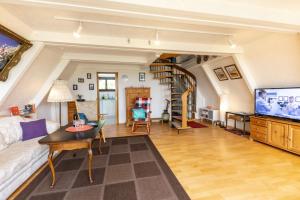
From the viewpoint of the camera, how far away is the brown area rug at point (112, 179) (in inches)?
79.8

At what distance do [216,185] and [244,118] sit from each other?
2888mm

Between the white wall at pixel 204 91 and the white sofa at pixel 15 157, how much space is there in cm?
544

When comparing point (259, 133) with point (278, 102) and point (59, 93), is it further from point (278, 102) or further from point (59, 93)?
point (59, 93)

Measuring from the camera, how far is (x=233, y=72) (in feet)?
15.0

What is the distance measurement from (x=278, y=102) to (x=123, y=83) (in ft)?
16.4

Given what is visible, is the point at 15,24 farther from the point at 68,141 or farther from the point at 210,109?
the point at 210,109

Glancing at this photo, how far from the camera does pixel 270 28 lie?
232cm

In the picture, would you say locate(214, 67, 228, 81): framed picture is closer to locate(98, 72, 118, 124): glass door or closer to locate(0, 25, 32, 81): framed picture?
locate(98, 72, 118, 124): glass door

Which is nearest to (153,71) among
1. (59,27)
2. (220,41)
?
(220,41)

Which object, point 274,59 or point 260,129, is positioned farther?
point 260,129

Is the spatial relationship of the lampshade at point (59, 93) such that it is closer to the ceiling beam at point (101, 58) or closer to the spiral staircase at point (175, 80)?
the ceiling beam at point (101, 58)

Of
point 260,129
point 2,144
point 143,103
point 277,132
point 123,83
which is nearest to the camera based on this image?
point 2,144

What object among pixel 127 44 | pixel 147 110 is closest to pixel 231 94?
pixel 147 110

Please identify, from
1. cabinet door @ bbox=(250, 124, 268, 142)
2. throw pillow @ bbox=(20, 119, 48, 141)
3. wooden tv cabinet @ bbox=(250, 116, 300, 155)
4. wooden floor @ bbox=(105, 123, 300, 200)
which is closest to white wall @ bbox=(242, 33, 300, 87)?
wooden tv cabinet @ bbox=(250, 116, 300, 155)
